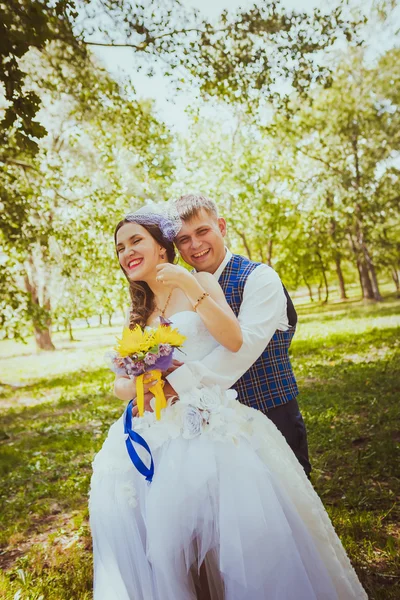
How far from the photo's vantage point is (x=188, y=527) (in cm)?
230

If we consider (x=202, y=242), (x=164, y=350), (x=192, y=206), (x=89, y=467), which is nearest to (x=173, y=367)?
(x=164, y=350)

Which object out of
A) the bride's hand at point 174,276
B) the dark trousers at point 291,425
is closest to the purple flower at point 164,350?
the bride's hand at point 174,276

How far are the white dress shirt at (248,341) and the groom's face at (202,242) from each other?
368 mm

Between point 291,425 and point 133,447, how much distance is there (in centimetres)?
128

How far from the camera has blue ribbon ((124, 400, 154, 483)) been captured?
246 centimetres

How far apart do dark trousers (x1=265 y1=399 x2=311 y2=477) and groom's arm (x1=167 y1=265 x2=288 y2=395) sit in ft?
2.03

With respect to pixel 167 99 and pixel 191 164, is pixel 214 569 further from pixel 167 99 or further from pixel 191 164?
pixel 191 164

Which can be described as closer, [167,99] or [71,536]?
[71,536]

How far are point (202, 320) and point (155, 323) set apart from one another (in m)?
0.51

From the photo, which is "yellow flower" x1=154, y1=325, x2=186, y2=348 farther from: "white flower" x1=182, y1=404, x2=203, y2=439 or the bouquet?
"white flower" x1=182, y1=404, x2=203, y2=439

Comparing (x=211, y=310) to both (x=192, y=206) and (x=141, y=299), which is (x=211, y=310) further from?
(x=192, y=206)

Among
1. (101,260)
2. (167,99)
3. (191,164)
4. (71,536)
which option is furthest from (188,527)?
(191,164)

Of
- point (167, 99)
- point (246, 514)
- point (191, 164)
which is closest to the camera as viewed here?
point (246, 514)

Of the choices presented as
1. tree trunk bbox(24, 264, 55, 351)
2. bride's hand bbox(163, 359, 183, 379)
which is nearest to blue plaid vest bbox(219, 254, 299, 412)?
bride's hand bbox(163, 359, 183, 379)
